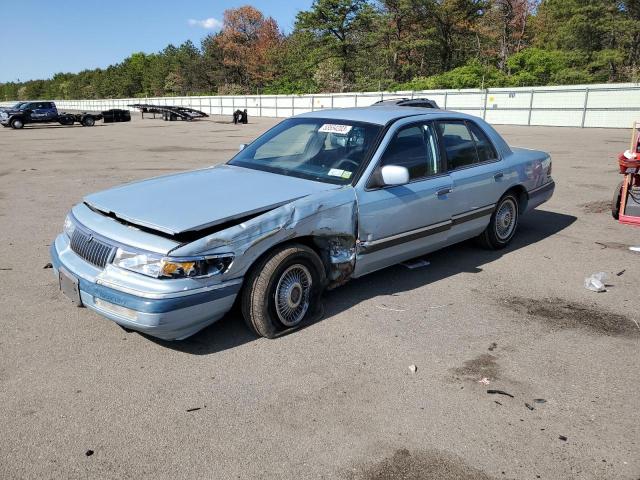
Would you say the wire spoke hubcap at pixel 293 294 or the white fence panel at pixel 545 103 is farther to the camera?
the white fence panel at pixel 545 103

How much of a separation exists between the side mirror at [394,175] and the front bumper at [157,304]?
147cm

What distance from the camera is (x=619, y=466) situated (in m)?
2.60

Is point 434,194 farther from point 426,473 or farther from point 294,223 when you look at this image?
point 426,473

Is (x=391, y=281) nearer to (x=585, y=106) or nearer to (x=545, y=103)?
(x=585, y=106)

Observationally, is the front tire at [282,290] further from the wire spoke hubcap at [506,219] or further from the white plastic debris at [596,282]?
the wire spoke hubcap at [506,219]

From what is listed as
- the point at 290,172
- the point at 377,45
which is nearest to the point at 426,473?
the point at 290,172

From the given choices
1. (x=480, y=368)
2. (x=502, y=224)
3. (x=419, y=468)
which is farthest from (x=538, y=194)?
(x=419, y=468)

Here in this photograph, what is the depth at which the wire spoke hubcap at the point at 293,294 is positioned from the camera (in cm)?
386

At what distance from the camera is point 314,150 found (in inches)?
189

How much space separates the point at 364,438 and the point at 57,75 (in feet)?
514

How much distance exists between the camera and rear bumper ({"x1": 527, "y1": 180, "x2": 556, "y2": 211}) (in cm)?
642

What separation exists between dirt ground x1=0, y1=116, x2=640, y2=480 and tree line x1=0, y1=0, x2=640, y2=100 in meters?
35.7

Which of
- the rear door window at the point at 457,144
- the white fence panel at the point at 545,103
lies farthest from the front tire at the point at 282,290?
the white fence panel at the point at 545,103

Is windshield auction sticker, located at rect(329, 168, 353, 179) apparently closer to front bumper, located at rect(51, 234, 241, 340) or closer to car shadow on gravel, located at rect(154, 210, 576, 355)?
car shadow on gravel, located at rect(154, 210, 576, 355)
